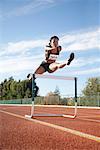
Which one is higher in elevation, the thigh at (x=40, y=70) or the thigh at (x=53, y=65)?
the thigh at (x=53, y=65)

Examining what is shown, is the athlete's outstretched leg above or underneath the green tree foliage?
underneath

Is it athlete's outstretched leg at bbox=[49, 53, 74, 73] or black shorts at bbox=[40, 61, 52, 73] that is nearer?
athlete's outstretched leg at bbox=[49, 53, 74, 73]

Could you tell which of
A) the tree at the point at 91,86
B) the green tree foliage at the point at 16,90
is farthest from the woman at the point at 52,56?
the green tree foliage at the point at 16,90

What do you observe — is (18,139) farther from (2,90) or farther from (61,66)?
(2,90)

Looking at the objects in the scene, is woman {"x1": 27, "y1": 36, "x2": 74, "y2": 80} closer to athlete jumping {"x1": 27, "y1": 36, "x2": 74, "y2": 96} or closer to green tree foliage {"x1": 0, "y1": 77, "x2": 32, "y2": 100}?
athlete jumping {"x1": 27, "y1": 36, "x2": 74, "y2": 96}

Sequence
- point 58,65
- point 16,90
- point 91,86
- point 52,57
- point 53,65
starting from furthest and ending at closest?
point 16,90
point 91,86
point 53,65
point 52,57
point 58,65

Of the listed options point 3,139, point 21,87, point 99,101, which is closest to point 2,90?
point 21,87

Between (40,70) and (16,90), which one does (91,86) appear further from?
(40,70)

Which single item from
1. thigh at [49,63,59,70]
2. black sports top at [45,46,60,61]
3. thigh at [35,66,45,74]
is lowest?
thigh at [35,66,45,74]

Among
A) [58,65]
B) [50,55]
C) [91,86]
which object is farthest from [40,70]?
[91,86]

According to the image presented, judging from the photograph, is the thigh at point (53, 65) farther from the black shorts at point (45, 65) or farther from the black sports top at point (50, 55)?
the black sports top at point (50, 55)

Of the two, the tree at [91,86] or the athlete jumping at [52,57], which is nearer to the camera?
the athlete jumping at [52,57]

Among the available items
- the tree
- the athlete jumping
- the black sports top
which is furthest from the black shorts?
the tree

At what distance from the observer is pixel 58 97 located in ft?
159
